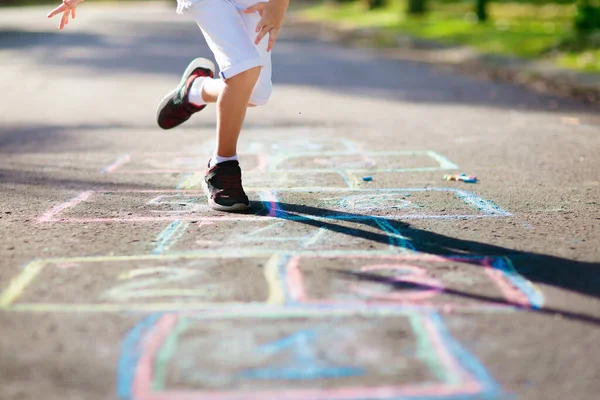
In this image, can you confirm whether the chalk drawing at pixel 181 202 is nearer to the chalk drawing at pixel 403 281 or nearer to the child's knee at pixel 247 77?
the child's knee at pixel 247 77

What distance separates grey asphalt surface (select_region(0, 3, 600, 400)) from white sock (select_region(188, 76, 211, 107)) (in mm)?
466

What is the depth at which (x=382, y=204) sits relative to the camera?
4035mm

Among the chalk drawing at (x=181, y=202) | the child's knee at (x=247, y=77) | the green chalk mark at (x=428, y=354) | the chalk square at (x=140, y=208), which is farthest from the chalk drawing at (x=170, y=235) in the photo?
the green chalk mark at (x=428, y=354)

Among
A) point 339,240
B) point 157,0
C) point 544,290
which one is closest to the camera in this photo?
point 544,290

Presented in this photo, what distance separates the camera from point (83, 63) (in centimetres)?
1251

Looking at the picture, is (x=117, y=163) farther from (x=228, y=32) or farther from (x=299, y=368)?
(x=299, y=368)

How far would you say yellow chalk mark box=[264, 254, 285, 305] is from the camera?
2.67 m

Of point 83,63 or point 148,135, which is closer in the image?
point 148,135

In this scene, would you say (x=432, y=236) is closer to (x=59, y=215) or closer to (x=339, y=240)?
(x=339, y=240)

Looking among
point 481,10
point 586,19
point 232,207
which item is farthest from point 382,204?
point 481,10

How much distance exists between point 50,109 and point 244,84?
4650 mm

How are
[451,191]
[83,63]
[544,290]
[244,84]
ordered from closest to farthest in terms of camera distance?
[544,290]
[244,84]
[451,191]
[83,63]

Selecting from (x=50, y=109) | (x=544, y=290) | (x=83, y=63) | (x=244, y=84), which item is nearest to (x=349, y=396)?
(x=544, y=290)

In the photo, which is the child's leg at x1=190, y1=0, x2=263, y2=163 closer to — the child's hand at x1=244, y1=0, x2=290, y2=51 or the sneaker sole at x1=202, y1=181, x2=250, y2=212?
the child's hand at x1=244, y1=0, x2=290, y2=51
